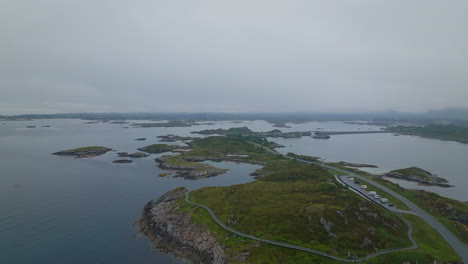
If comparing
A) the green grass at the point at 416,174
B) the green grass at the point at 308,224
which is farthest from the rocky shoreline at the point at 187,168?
the green grass at the point at 416,174

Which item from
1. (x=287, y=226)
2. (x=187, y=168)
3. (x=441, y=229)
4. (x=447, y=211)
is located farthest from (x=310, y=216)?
(x=187, y=168)

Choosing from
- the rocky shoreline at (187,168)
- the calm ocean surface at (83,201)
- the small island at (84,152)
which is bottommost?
the calm ocean surface at (83,201)

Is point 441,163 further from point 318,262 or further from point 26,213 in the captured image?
point 26,213

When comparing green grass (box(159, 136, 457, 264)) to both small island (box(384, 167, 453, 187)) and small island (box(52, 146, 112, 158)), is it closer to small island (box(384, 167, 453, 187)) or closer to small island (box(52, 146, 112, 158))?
small island (box(384, 167, 453, 187))

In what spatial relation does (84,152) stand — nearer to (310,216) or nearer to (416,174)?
(310,216)

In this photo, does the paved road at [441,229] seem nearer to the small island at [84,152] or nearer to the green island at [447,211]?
the green island at [447,211]
